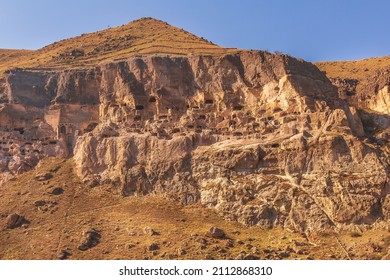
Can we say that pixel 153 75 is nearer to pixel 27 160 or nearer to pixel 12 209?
pixel 27 160

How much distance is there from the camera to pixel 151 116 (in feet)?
205

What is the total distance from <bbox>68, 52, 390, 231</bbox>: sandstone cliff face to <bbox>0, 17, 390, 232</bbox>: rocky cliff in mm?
115

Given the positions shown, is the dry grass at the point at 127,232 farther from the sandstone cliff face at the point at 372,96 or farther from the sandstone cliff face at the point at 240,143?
the sandstone cliff face at the point at 372,96

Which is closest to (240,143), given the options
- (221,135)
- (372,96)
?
Answer: (221,135)

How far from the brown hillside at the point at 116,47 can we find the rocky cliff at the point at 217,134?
12.9 meters

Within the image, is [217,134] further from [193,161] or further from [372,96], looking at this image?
[372,96]

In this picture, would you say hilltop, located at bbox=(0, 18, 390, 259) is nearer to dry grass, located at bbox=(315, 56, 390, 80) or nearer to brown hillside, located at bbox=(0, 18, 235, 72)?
brown hillside, located at bbox=(0, 18, 235, 72)

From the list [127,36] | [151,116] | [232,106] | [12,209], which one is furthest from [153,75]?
[127,36]

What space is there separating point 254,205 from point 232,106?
17.8 meters

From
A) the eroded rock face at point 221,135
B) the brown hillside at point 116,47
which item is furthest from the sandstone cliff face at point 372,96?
the brown hillside at point 116,47

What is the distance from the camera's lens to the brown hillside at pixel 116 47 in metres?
85.0

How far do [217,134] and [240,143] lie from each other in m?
3.57

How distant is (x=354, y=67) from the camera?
324ft

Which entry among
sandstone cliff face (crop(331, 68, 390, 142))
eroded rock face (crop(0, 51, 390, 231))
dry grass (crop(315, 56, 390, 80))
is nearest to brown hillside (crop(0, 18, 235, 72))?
eroded rock face (crop(0, 51, 390, 231))
